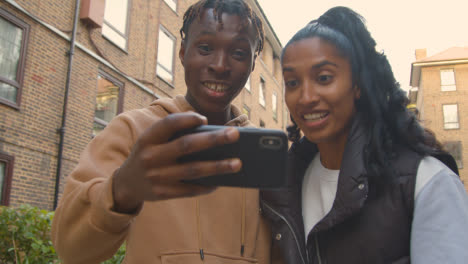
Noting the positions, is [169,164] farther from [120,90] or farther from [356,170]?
[120,90]

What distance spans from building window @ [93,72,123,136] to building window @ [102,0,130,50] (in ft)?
3.79

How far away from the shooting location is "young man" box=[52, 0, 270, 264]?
3.23ft

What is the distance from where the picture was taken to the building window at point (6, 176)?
788 cm

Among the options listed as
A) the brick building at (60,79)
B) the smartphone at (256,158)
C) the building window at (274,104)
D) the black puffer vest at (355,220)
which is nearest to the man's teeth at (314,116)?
the black puffer vest at (355,220)

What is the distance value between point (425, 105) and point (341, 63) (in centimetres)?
3370

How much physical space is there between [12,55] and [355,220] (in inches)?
354

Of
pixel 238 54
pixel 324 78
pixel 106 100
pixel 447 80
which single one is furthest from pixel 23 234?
pixel 447 80

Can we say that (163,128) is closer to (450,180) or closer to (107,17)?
(450,180)

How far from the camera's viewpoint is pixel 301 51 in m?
1.76

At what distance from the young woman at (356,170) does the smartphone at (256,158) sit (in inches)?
20.4

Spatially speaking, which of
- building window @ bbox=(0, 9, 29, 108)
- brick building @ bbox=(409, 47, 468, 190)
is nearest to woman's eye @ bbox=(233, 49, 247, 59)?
building window @ bbox=(0, 9, 29, 108)

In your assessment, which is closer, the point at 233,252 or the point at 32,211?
the point at 233,252

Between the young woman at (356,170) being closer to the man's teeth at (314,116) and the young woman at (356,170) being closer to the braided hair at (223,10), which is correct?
the man's teeth at (314,116)

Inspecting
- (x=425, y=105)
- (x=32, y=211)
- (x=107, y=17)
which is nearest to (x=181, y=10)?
(x=107, y=17)
